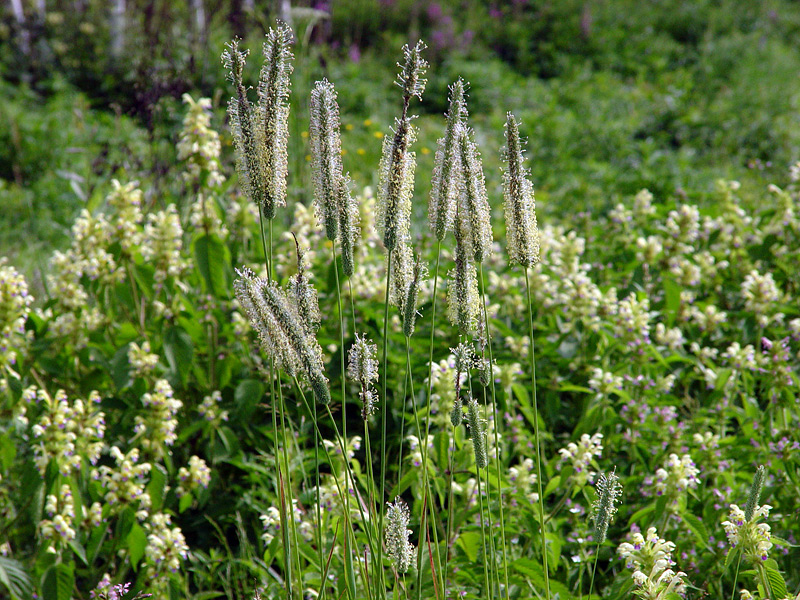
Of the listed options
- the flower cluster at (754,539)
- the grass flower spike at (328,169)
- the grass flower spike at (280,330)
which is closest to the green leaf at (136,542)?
the grass flower spike at (280,330)

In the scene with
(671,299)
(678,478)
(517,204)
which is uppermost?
(517,204)

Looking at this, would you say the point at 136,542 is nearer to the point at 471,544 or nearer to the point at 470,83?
the point at 471,544

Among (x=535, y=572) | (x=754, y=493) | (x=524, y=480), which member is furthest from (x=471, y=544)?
(x=754, y=493)

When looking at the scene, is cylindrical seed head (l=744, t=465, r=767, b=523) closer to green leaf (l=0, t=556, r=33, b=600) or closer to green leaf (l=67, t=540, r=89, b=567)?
green leaf (l=67, t=540, r=89, b=567)

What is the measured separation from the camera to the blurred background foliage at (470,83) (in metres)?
5.60

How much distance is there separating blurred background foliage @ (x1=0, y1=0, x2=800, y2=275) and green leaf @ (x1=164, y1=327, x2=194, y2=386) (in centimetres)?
155

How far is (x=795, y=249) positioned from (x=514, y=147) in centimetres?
259

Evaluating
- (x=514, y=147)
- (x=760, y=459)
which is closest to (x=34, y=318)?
(x=514, y=147)

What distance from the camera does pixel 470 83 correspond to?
5734 mm

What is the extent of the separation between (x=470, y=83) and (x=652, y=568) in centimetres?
469

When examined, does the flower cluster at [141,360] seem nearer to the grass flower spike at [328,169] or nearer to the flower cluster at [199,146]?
the flower cluster at [199,146]

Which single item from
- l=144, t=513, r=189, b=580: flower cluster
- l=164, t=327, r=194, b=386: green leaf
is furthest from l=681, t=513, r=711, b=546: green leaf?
l=164, t=327, r=194, b=386: green leaf

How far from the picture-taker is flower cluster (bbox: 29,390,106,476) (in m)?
2.19

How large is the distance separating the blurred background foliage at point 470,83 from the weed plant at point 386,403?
123cm
